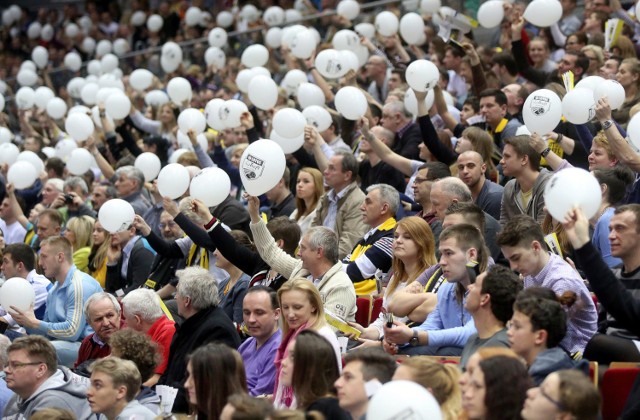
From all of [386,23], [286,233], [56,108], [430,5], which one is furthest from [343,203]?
[56,108]

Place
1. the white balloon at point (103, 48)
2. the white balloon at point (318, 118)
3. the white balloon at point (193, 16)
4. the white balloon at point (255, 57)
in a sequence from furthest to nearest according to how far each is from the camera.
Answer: the white balloon at point (103, 48), the white balloon at point (193, 16), the white balloon at point (255, 57), the white balloon at point (318, 118)

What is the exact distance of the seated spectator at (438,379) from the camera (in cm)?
412

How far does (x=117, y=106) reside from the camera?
10906mm

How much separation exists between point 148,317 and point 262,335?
3.03ft

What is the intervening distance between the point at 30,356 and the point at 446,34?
5388 millimetres

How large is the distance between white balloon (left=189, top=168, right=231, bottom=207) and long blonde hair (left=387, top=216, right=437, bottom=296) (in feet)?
5.01

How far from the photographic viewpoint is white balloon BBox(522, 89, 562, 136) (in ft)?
22.8

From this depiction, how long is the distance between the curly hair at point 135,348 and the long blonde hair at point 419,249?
132 cm

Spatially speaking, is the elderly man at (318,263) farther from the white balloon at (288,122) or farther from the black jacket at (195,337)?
the white balloon at (288,122)

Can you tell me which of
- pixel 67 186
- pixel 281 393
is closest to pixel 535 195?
pixel 281 393

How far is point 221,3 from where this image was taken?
15.9 m

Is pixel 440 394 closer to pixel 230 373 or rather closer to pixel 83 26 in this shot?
pixel 230 373

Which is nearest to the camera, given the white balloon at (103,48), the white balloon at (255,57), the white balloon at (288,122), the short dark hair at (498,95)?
the white balloon at (288,122)

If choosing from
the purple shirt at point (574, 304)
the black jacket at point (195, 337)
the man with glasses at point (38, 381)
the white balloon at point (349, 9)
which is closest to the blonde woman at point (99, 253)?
the black jacket at point (195, 337)
